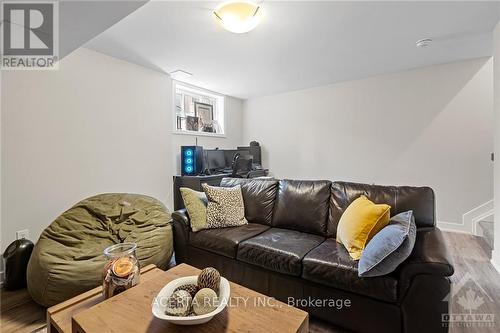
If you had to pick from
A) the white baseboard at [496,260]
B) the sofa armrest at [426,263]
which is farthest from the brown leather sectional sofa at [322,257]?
the white baseboard at [496,260]

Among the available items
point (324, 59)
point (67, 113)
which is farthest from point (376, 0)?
point (67, 113)

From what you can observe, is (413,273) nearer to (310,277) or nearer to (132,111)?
(310,277)

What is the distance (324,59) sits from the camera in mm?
3074

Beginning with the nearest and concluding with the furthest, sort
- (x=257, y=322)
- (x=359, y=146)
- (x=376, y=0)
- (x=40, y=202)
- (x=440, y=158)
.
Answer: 1. (x=257, y=322)
2. (x=376, y=0)
3. (x=40, y=202)
4. (x=440, y=158)
5. (x=359, y=146)

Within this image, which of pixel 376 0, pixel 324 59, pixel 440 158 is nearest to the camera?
pixel 376 0

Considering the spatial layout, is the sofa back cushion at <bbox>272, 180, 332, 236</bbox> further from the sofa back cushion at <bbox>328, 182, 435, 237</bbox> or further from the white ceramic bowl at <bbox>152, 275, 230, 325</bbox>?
the white ceramic bowl at <bbox>152, 275, 230, 325</bbox>

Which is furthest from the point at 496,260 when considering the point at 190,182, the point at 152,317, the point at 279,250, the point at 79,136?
the point at 79,136

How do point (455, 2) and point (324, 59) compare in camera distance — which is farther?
point (324, 59)

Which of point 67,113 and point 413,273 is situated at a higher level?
point 67,113

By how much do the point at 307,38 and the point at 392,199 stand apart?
74.0 inches

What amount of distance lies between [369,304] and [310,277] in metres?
0.35

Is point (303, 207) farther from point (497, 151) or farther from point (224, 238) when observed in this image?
point (497, 151)

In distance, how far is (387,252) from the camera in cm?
123

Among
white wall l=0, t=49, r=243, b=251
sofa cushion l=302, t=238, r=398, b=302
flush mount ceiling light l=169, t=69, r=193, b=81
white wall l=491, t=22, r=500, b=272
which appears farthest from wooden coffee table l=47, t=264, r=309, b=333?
flush mount ceiling light l=169, t=69, r=193, b=81
